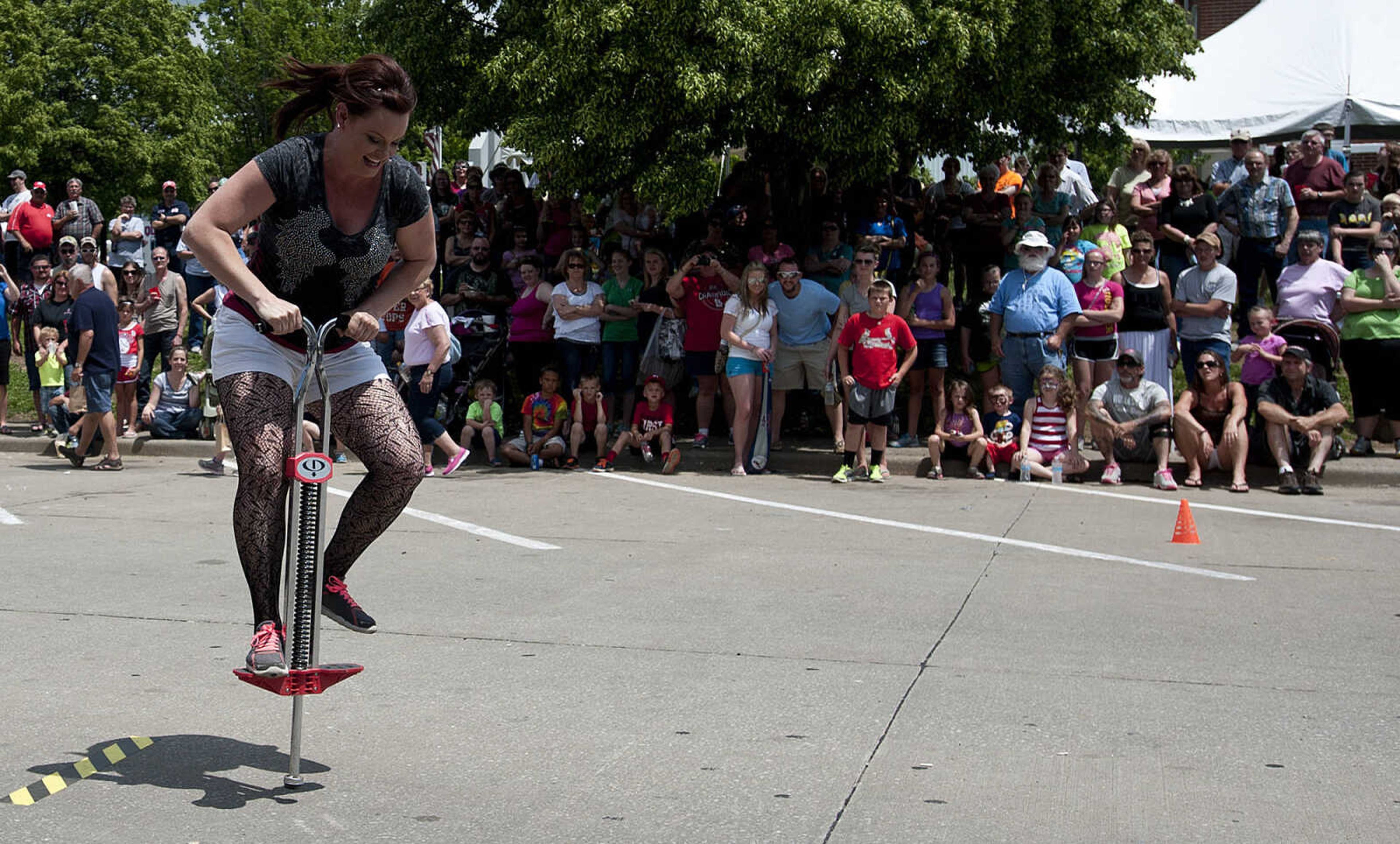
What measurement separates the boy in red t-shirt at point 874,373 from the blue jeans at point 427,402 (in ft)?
11.1

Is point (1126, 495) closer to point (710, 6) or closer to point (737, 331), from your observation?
point (737, 331)

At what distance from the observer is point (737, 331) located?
13227mm

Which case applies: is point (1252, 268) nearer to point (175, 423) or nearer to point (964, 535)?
point (964, 535)

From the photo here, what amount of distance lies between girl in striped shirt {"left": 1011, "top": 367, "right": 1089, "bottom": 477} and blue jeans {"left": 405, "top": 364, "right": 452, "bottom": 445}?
4.83m

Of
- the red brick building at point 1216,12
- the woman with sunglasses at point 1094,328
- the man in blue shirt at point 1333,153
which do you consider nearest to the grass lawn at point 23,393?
the woman with sunglasses at point 1094,328

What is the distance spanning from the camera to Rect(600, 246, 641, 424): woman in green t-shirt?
14344mm

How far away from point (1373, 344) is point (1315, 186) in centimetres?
230

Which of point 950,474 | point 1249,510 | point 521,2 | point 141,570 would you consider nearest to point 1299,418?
point 1249,510

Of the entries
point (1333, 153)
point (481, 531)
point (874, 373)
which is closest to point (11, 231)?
point (874, 373)

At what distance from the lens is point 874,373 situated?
1272cm

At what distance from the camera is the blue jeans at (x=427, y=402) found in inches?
513

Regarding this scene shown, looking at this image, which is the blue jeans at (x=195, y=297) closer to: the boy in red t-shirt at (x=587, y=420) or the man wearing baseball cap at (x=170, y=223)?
the man wearing baseball cap at (x=170, y=223)

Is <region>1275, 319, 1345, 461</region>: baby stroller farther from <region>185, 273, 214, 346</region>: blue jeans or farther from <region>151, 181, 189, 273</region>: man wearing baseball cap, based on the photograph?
<region>151, 181, 189, 273</region>: man wearing baseball cap

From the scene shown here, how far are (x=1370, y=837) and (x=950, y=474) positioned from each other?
931 centimetres
